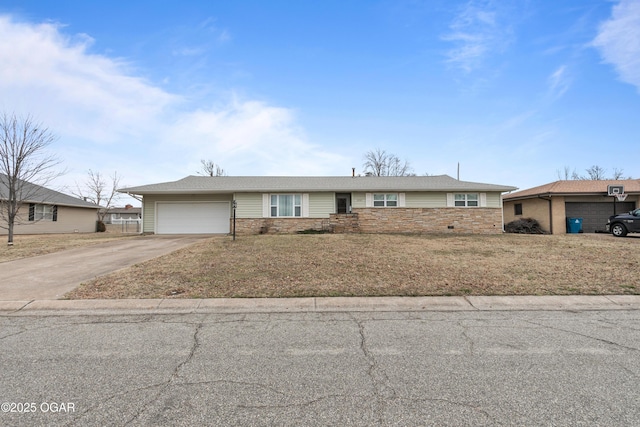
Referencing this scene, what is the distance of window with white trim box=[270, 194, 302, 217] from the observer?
1859 cm

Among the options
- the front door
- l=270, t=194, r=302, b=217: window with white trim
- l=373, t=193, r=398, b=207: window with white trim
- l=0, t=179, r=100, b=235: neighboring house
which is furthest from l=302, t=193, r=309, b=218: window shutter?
l=0, t=179, r=100, b=235: neighboring house

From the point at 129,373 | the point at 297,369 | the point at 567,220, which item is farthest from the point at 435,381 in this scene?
the point at 567,220

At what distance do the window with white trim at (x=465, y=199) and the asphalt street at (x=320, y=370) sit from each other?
574 inches

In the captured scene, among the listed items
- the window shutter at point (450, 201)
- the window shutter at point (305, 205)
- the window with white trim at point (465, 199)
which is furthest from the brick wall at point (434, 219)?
the window shutter at point (305, 205)

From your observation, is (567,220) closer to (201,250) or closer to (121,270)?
(201,250)

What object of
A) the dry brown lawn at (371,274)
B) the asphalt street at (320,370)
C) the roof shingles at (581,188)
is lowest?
the asphalt street at (320,370)

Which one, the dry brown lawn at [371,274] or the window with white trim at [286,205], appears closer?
the dry brown lawn at [371,274]

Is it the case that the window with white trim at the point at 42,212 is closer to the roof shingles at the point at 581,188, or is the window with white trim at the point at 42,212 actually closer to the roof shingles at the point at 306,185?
the roof shingles at the point at 306,185

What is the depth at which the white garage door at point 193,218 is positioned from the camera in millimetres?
19359

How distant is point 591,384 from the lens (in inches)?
110

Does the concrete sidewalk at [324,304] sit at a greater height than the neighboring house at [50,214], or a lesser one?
lesser

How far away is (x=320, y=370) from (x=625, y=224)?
20172 millimetres

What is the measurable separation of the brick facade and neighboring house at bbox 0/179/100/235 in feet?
49.8

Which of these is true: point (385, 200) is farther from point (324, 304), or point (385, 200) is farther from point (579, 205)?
point (324, 304)
